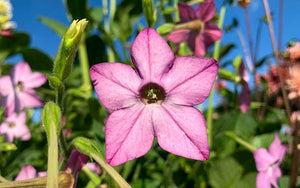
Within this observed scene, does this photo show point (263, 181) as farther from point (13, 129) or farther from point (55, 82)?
point (13, 129)

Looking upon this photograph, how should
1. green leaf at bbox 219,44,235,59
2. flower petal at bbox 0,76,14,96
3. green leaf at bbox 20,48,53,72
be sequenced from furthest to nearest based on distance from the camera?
green leaf at bbox 219,44,235,59 → green leaf at bbox 20,48,53,72 → flower petal at bbox 0,76,14,96

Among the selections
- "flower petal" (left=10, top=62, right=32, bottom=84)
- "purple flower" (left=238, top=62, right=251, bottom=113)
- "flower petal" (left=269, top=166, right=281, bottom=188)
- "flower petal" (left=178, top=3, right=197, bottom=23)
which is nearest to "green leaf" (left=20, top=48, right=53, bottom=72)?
"flower petal" (left=10, top=62, right=32, bottom=84)

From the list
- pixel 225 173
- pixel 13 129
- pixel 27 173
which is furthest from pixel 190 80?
pixel 13 129

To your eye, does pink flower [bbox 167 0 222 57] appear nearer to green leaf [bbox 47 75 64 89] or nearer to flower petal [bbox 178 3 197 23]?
flower petal [bbox 178 3 197 23]

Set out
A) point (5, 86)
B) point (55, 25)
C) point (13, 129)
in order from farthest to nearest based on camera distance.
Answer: point (55, 25) → point (13, 129) → point (5, 86)

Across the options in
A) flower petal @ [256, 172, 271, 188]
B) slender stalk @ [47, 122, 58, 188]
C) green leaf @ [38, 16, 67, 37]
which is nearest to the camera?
slender stalk @ [47, 122, 58, 188]

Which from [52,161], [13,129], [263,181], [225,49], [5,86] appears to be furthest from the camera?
[225,49]

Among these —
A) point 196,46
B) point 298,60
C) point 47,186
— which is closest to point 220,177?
point 196,46

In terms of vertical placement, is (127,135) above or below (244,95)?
above
